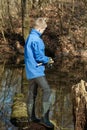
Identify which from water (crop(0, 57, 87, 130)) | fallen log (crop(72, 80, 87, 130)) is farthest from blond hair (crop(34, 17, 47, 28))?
water (crop(0, 57, 87, 130))

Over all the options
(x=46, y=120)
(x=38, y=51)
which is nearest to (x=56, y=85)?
(x=46, y=120)

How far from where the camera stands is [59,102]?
432 inches

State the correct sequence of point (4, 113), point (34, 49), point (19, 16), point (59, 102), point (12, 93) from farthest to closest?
1. point (19, 16)
2. point (12, 93)
3. point (59, 102)
4. point (4, 113)
5. point (34, 49)

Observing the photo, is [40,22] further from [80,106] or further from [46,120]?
[80,106]

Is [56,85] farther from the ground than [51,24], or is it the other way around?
[51,24]

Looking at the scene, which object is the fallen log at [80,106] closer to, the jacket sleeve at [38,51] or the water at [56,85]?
the water at [56,85]

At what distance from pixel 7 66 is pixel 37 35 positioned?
11.2 m

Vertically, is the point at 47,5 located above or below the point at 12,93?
above

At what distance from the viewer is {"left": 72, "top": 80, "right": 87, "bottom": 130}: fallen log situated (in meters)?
7.00

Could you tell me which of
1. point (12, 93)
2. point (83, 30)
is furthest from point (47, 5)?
point (12, 93)

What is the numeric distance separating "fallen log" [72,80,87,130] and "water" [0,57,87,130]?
46.9 inches

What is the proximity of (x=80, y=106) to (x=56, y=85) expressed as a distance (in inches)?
279

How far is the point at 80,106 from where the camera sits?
704 cm

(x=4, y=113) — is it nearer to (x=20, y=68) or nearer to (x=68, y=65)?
(x=20, y=68)
